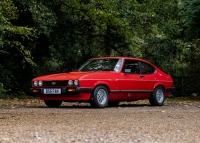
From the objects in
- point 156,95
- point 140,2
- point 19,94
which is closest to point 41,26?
point 19,94

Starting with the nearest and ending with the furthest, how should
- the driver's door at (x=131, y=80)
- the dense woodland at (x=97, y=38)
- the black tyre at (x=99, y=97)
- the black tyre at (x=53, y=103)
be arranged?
1. the black tyre at (x=99, y=97)
2. the black tyre at (x=53, y=103)
3. the driver's door at (x=131, y=80)
4. the dense woodland at (x=97, y=38)

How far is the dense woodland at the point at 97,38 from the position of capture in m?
20.6

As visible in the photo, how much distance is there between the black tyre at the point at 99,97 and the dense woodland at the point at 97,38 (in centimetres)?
725

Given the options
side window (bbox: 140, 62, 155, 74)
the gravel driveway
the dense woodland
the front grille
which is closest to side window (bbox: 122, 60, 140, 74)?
side window (bbox: 140, 62, 155, 74)

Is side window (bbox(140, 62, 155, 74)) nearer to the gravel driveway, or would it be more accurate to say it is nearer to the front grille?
the front grille

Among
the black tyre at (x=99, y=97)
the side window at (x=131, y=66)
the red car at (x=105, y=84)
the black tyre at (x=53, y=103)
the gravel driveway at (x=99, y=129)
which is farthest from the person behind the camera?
the side window at (x=131, y=66)

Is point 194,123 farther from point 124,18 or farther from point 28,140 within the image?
point 124,18

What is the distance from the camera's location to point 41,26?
19875 millimetres

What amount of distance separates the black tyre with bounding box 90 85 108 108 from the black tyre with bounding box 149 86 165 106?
6.83 ft

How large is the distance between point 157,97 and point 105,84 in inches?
93.4

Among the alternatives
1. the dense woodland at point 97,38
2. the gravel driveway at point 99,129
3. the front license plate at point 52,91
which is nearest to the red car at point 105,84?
the front license plate at point 52,91

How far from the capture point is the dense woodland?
20.6 metres

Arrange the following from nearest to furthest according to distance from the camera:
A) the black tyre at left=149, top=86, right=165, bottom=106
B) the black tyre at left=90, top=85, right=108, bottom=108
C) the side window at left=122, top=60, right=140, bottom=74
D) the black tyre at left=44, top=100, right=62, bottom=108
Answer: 1. the black tyre at left=90, top=85, right=108, bottom=108
2. the black tyre at left=44, top=100, right=62, bottom=108
3. the side window at left=122, top=60, right=140, bottom=74
4. the black tyre at left=149, top=86, right=165, bottom=106

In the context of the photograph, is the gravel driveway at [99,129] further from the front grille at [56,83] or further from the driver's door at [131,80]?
the driver's door at [131,80]
